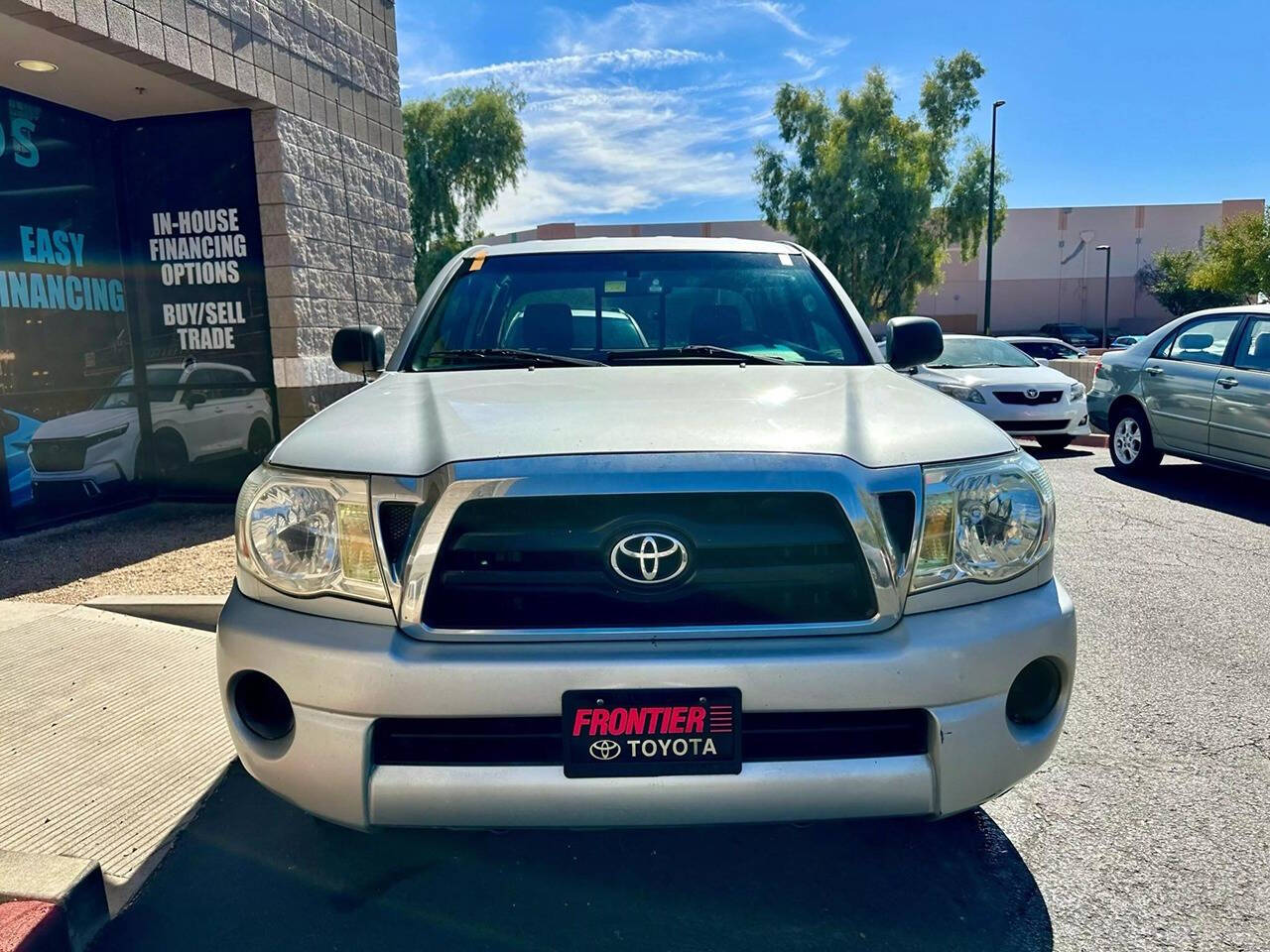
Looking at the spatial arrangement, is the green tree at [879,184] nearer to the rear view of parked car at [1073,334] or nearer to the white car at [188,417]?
the rear view of parked car at [1073,334]

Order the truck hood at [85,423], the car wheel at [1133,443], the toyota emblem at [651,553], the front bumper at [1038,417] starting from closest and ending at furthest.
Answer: the toyota emblem at [651,553], the truck hood at [85,423], the car wheel at [1133,443], the front bumper at [1038,417]

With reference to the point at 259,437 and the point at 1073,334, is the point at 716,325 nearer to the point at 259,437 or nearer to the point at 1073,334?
the point at 259,437

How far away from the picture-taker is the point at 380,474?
208 centimetres

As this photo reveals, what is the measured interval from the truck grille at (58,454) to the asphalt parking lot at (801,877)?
16.2 ft

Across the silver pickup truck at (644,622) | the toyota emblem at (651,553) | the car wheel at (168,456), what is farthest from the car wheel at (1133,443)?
the car wheel at (168,456)

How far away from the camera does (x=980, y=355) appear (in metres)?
12.3

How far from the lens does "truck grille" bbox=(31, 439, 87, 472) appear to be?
6859 mm

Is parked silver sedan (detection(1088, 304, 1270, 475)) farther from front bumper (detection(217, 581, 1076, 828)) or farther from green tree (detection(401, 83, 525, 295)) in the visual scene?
green tree (detection(401, 83, 525, 295))

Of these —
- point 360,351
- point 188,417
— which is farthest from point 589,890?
point 188,417

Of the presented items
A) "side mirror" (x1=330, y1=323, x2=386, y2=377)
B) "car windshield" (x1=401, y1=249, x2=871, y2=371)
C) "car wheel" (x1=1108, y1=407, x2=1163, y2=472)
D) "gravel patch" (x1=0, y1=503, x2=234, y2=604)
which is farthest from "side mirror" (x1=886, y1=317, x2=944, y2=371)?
"car wheel" (x1=1108, y1=407, x2=1163, y2=472)

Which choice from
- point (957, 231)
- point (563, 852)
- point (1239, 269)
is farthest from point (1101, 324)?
point (563, 852)

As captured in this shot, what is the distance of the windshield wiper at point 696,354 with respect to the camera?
322 cm

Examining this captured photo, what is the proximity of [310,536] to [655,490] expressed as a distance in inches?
32.2

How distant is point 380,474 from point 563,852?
1.26 m
